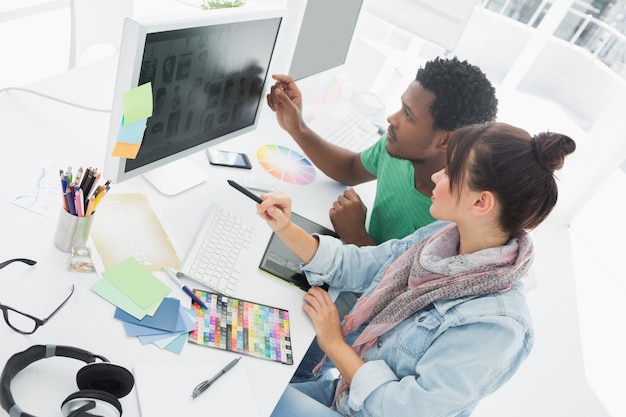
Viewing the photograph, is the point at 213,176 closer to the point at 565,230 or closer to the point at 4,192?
the point at 4,192

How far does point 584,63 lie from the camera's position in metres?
4.08

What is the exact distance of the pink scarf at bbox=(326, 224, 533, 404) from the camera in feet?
3.10

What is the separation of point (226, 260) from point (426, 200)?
1.97ft

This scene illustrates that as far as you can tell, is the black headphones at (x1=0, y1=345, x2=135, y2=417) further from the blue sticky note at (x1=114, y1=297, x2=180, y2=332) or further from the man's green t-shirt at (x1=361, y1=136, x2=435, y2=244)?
the man's green t-shirt at (x1=361, y1=136, x2=435, y2=244)

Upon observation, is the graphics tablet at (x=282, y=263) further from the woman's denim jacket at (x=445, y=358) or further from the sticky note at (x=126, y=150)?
the sticky note at (x=126, y=150)

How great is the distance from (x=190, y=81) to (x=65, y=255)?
43 centimetres

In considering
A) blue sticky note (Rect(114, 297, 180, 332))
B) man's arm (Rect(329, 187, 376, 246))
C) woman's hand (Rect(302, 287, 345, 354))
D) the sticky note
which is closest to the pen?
blue sticky note (Rect(114, 297, 180, 332))

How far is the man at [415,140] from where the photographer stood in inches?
52.3

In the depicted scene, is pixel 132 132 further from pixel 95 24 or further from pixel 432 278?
pixel 95 24

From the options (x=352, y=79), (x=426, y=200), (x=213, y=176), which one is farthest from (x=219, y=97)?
(x=352, y=79)

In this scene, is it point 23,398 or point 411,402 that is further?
point 411,402

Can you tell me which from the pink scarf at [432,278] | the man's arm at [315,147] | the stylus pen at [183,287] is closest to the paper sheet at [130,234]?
the stylus pen at [183,287]

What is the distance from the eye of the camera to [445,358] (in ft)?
2.96

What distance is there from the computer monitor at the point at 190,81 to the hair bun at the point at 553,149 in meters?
0.67
